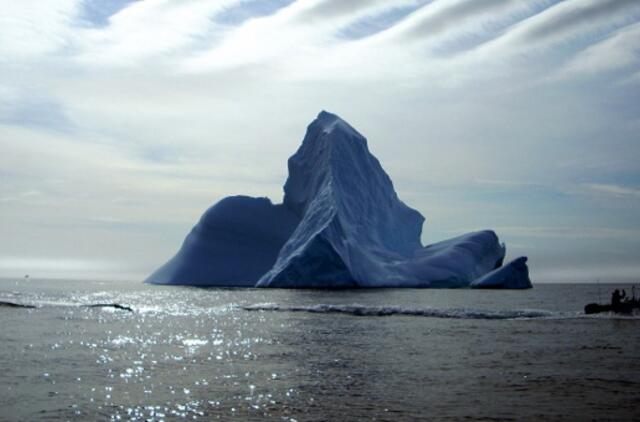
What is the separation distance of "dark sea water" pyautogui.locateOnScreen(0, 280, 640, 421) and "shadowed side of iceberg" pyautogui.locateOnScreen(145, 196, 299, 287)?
52095 mm

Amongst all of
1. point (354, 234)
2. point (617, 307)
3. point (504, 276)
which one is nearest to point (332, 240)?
point (354, 234)

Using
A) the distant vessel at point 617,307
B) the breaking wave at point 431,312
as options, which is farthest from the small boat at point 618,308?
the breaking wave at point 431,312

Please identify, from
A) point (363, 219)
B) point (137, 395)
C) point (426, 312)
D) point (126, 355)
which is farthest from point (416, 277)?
point (137, 395)

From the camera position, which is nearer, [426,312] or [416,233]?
[426,312]

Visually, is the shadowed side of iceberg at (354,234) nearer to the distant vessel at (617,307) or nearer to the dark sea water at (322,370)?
the distant vessel at (617,307)

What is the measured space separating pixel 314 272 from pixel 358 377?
50623 mm

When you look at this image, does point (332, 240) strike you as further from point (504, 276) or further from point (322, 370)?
point (322, 370)

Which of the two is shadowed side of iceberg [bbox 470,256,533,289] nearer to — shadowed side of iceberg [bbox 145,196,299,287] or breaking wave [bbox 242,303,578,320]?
shadowed side of iceberg [bbox 145,196,299,287]

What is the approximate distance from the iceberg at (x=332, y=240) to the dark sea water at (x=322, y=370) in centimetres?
3230

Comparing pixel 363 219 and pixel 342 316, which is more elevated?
pixel 363 219

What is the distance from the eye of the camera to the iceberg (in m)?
72.4

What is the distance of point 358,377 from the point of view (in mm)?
20734

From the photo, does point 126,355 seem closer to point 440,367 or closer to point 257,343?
point 257,343

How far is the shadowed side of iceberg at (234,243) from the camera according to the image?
92312 millimetres
